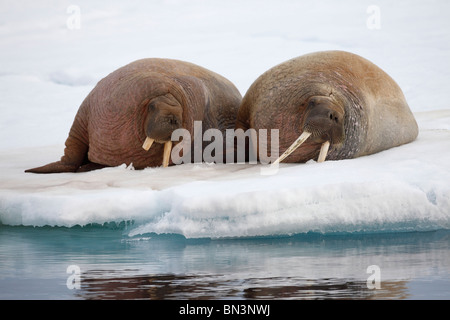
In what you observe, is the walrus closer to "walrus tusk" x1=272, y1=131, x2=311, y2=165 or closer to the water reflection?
"walrus tusk" x1=272, y1=131, x2=311, y2=165

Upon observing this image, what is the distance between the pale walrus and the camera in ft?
27.2

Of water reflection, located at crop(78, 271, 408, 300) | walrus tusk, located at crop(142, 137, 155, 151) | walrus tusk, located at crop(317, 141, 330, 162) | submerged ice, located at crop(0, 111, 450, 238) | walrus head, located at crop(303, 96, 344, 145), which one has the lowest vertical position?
water reflection, located at crop(78, 271, 408, 300)

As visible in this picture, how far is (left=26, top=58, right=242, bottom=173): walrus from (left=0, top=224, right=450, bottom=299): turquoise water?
1.96 meters

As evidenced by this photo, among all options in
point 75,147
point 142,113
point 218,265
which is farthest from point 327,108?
point 75,147

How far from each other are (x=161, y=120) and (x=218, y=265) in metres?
3.13

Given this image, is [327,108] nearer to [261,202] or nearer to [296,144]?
[296,144]

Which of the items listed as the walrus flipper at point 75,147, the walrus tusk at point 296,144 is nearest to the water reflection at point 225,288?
the walrus tusk at point 296,144

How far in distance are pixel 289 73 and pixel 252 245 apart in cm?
322

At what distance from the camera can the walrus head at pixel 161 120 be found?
840 centimetres

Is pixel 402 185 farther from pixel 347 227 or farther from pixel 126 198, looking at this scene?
pixel 126 198

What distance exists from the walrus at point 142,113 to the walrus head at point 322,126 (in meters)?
1.37

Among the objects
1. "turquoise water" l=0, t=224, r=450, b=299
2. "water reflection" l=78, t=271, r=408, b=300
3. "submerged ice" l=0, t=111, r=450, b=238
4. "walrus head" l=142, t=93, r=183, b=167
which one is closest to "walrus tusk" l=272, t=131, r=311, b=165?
"submerged ice" l=0, t=111, r=450, b=238

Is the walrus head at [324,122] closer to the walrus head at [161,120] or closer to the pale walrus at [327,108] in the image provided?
the pale walrus at [327,108]

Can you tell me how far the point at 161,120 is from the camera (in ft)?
27.6
